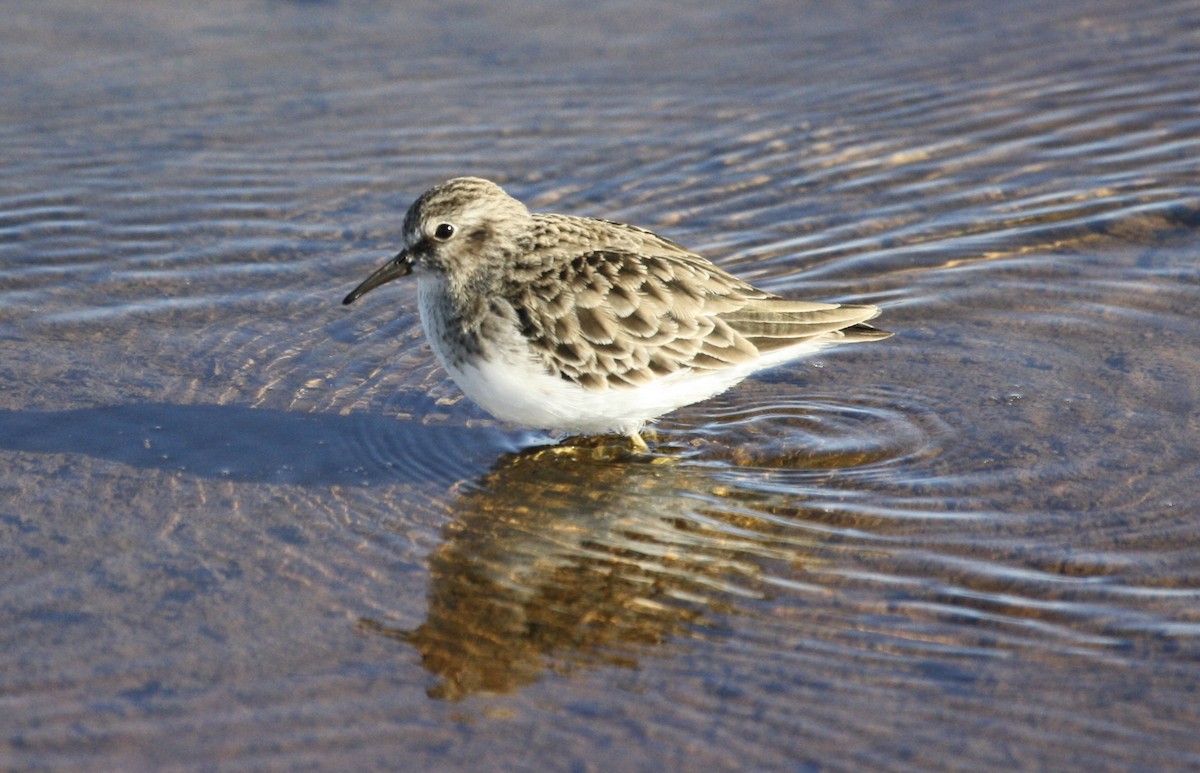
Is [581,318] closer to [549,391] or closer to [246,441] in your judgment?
[549,391]

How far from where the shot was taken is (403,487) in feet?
26.8

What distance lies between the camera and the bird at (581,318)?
8.15 metres

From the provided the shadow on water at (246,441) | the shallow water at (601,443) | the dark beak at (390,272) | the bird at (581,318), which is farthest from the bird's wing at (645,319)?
the shadow on water at (246,441)

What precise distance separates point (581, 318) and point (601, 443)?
115cm

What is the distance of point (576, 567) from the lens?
24.7ft

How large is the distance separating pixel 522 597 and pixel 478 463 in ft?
4.84

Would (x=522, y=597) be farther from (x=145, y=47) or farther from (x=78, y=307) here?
(x=145, y=47)

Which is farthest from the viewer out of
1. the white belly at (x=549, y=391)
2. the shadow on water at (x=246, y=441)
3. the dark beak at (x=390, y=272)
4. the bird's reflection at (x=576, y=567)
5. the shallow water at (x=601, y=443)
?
the dark beak at (x=390, y=272)

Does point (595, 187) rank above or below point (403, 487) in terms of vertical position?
above

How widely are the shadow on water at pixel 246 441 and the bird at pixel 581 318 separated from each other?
0.61 m

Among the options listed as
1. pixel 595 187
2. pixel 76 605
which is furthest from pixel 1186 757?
pixel 595 187

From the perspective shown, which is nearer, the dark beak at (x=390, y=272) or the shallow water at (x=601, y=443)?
the shallow water at (x=601, y=443)

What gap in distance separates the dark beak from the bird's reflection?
1.32 meters

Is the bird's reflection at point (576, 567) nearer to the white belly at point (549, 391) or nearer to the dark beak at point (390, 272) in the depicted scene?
the white belly at point (549, 391)
